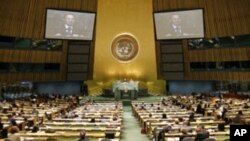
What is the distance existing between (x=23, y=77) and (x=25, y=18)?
5.49 m

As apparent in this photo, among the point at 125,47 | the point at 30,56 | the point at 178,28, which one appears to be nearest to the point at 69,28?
the point at 30,56

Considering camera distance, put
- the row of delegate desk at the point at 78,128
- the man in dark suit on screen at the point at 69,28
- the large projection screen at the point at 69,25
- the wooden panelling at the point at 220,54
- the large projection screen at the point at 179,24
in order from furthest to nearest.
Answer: the large projection screen at the point at 179,24, the man in dark suit on screen at the point at 69,28, the large projection screen at the point at 69,25, the wooden panelling at the point at 220,54, the row of delegate desk at the point at 78,128

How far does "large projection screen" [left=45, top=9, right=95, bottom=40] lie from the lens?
31934 millimetres

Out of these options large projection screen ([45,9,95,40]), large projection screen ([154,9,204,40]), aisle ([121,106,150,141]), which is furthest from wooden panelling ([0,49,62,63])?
aisle ([121,106,150,141])

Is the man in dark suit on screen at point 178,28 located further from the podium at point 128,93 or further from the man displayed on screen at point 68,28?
the man displayed on screen at point 68,28

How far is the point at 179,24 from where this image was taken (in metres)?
33.3

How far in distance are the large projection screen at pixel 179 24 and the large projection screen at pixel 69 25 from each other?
695 cm

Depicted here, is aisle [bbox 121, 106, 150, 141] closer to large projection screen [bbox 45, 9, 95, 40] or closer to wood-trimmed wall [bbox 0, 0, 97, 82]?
wood-trimmed wall [bbox 0, 0, 97, 82]

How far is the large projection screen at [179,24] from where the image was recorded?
107ft

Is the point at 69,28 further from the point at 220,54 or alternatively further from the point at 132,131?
the point at 132,131

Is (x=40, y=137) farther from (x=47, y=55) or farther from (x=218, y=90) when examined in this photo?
(x=218, y=90)

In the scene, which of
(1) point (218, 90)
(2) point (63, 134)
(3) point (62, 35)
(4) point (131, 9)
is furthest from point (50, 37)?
(2) point (63, 134)

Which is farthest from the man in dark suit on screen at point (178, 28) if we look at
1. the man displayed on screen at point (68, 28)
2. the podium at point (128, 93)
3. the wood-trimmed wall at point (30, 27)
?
the man displayed on screen at point (68, 28)

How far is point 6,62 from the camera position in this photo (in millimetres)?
29703
